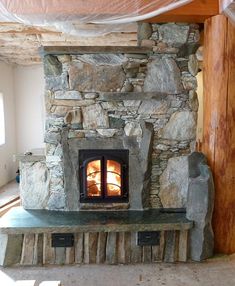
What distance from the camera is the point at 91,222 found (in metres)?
2.68

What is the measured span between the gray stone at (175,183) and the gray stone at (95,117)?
2.39ft

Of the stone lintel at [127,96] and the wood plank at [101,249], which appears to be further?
the stone lintel at [127,96]

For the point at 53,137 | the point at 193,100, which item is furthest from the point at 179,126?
the point at 53,137

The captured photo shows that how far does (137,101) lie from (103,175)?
76 cm

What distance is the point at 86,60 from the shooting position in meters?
2.88

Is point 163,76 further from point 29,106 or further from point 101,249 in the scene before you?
point 29,106

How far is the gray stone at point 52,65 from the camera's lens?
112 inches

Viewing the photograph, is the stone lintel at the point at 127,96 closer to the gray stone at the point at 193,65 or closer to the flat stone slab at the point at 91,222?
the gray stone at the point at 193,65

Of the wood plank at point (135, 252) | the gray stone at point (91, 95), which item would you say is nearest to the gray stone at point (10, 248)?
the wood plank at point (135, 252)

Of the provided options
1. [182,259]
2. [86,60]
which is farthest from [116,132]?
[182,259]

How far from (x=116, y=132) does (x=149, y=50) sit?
0.80m

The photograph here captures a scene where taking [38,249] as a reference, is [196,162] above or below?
Result: above

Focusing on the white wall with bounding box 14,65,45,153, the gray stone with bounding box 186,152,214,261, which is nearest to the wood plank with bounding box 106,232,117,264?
the gray stone with bounding box 186,152,214,261

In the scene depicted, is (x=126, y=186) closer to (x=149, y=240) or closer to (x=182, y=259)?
(x=149, y=240)
